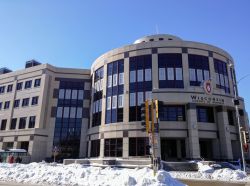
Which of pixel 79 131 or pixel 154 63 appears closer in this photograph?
pixel 154 63

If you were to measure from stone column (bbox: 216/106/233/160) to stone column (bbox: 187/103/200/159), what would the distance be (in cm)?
456

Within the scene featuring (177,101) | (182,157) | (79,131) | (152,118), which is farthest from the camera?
(79,131)

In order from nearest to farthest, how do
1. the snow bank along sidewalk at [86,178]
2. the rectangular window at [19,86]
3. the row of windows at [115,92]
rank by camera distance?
the snow bank along sidewalk at [86,178] < the row of windows at [115,92] < the rectangular window at [19,86]

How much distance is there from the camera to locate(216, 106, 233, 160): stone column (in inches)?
1288

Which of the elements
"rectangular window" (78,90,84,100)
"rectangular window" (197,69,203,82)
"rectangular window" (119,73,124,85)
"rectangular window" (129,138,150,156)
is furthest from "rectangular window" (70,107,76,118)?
"rectangular window" (197,69,203,82)

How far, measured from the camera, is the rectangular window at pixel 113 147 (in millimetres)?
35125

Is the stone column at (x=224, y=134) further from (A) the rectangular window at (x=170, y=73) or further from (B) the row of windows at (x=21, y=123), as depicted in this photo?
(B) the row of windows at (x=21, y=123)

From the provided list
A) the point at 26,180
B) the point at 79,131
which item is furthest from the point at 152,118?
the point at 79,131

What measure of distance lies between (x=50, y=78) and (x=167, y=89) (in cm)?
2603

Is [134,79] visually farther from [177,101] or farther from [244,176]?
[244,176]

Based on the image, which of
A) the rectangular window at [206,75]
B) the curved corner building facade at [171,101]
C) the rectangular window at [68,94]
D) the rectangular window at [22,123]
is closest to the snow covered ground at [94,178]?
the curved corner building facade at [171,101]

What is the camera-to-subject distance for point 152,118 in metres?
14.9

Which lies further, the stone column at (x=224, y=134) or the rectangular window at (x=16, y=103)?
the rectangular window at (x=16, y=103)

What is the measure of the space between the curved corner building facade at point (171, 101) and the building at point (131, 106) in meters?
0.15
